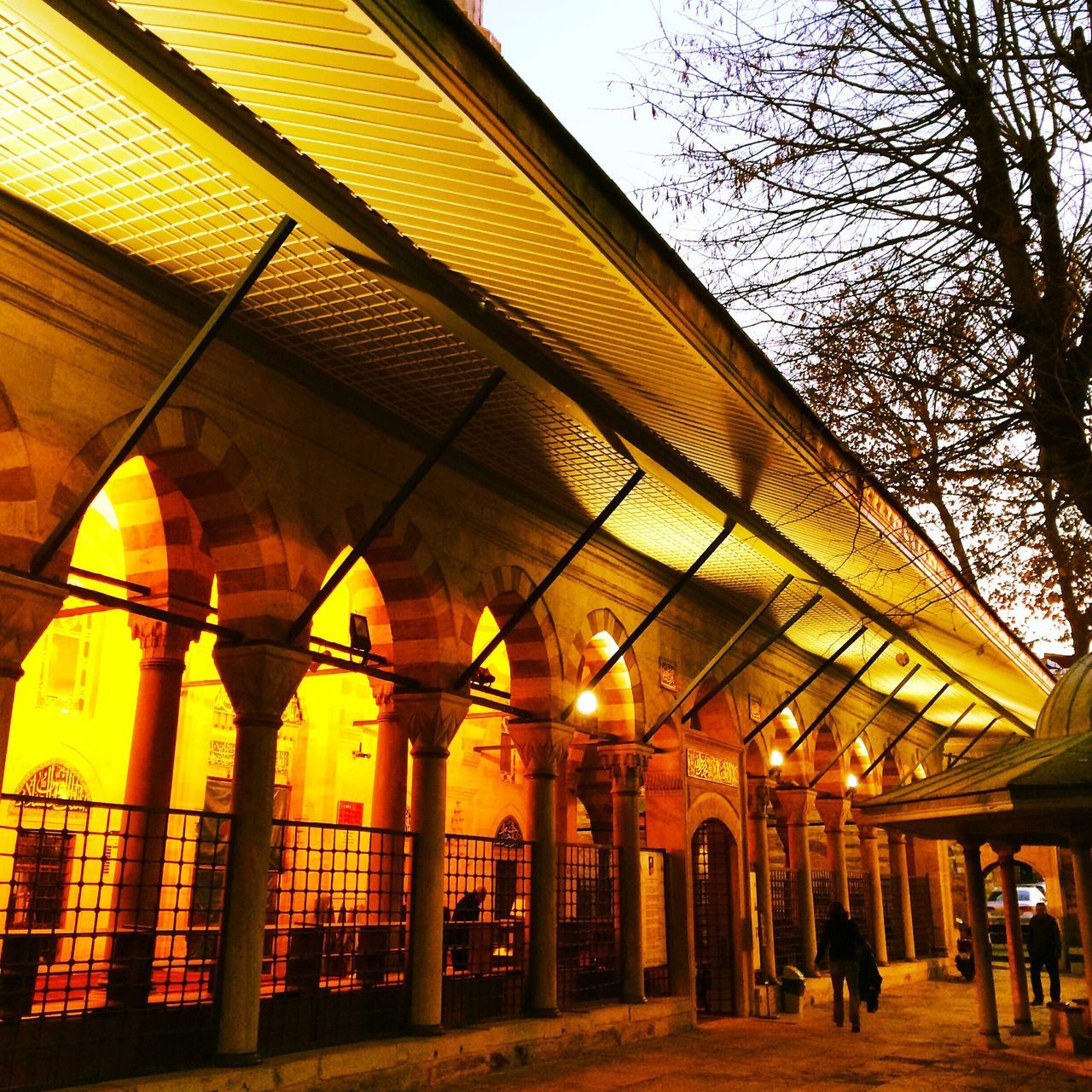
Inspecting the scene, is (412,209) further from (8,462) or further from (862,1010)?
(862,1010)

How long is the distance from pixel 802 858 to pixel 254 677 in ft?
36.8

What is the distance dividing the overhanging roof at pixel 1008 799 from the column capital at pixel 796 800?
524 centimetres

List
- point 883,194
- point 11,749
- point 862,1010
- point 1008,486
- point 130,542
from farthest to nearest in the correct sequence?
point 862,1010, point 11,749, point 130,542, point 1008,486, point 883,194

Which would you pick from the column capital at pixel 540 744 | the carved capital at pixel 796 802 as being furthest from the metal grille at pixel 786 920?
the column capital at pixel 540 744

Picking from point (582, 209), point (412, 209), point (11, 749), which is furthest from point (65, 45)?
point (11, 749)

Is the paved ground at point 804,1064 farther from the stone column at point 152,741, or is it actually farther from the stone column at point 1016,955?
the stone column at point 152,741

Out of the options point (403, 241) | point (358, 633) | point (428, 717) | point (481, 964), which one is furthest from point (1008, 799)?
point (358, 633)

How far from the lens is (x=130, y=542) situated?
858cm

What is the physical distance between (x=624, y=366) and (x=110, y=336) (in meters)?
3.20

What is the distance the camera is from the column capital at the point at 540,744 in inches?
421

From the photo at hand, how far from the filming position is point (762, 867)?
15.2 meters

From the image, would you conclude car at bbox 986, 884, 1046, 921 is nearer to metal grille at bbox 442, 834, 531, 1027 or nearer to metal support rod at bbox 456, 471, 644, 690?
metal grille at bbox 442, 834, 531, 1027

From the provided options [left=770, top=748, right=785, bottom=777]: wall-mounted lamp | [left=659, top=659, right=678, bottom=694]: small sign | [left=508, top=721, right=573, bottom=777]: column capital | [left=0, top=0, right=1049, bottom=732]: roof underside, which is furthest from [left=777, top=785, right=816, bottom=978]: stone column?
[left=508, top=721, right=573, bottom=777]: column capital

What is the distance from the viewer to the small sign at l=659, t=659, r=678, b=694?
511 inches
